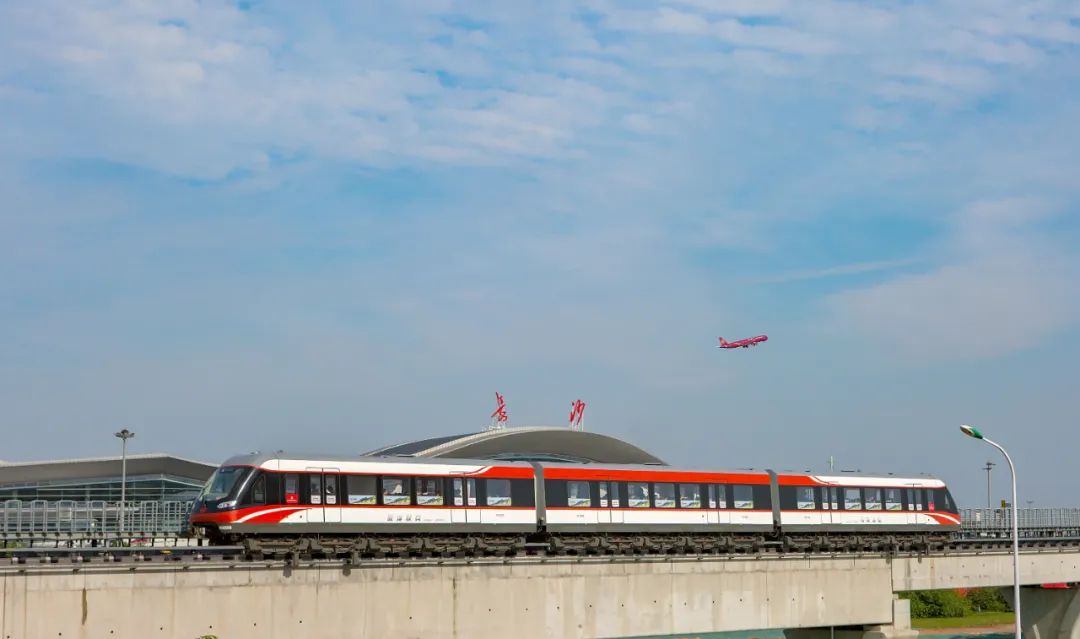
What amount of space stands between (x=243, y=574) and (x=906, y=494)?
33821 mm

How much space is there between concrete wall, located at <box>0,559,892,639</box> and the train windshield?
4.25 m

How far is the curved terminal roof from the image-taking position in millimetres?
88512

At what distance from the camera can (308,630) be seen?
3522 centimetres

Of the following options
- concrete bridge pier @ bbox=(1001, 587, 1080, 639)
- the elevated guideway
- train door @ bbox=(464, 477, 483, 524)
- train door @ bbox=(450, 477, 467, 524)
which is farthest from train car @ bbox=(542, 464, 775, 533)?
concrete bridge pier @ bbox=(1001, 587, 1080, 639)

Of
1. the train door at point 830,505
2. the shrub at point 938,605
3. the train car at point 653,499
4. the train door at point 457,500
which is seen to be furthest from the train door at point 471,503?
the shrub at point 938,605

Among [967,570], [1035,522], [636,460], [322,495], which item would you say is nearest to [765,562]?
[967,570]

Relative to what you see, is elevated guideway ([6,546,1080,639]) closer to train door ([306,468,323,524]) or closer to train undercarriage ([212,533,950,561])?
train undercarriage ([212,533,950,561])

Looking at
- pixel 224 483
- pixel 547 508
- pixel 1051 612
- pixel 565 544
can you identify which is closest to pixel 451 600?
pixel 547 508

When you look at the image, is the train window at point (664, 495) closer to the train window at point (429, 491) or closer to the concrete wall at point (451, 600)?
the concrete wall at point (451, 600)

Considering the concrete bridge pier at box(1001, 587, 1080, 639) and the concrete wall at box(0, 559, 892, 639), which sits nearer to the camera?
the concrete wall at box(0, 559, 892, 639)

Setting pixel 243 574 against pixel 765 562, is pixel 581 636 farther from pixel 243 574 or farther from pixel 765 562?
pixel 243 574

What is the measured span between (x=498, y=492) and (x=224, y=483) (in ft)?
→ 33.5

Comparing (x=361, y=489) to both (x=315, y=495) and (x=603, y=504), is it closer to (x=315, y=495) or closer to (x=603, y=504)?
(x=315, y=495)

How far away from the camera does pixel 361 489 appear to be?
40.1 m
